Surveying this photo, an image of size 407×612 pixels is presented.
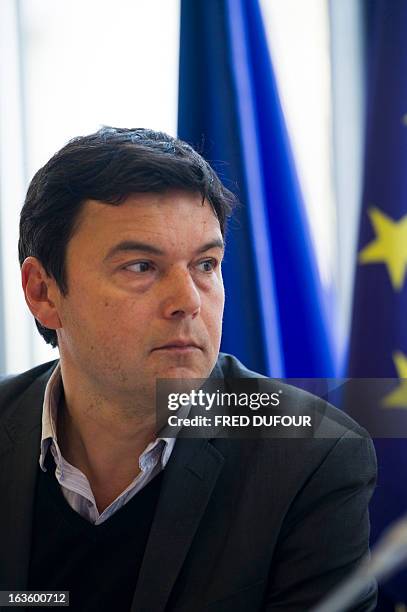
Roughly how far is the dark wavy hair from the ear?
20 mm

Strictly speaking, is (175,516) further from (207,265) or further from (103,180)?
(103,180)

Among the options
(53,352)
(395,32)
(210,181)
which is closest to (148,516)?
(210,181)

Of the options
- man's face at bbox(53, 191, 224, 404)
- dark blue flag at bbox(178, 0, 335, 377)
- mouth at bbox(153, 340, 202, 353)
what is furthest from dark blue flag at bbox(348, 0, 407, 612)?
mouth at bbox(153, 340, 202, 353)

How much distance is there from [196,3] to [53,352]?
0.99 m

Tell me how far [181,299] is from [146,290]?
0.06m

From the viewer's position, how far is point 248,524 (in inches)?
47.3

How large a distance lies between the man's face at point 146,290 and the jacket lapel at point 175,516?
13 cm

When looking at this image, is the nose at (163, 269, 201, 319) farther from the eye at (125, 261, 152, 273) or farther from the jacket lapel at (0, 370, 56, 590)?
the jacket lapel at (0, 370, 56, 590)

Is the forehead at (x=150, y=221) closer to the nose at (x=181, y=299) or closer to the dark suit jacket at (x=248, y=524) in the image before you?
the nose at (x=181, y=299)

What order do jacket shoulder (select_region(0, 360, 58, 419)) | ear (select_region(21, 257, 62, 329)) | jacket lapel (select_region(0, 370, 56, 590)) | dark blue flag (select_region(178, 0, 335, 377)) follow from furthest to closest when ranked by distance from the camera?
dark blue flag (select_region(178, 0, 335, 377)) < jacket shoulder (select_region(0, 360, 58, 419)) < ear (select_region(21, 257, 62, 329)) < jacket lapel (select_region(0, 370, 56, 590))

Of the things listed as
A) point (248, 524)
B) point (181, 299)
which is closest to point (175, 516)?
point (248, 524)

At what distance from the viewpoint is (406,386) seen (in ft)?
5.58

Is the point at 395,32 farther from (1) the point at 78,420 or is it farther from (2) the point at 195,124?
(1) the point at 78,420

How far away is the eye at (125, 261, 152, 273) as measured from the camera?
1.23 metres
